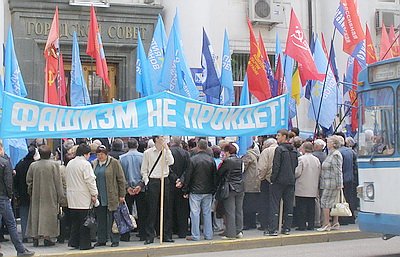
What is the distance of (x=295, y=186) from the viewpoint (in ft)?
45.7

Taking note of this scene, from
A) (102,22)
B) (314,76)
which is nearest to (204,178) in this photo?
(314,76)

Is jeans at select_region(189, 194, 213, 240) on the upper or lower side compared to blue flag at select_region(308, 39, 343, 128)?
lower

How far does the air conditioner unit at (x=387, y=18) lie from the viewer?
22719 millimetres

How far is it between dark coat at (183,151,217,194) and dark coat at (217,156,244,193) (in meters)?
0.20

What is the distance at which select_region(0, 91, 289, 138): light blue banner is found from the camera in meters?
11.6

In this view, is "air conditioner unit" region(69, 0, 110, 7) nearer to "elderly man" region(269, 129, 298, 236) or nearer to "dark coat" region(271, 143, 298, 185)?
"elderly man" region(269, 129, 298, 236)

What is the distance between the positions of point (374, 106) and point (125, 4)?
10726 mm

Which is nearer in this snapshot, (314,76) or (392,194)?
(392,194)

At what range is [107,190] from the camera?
12.0 metres

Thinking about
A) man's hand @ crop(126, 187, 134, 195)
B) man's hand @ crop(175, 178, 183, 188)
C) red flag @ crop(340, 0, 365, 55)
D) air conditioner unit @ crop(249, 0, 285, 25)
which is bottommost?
man's hand @ crop(126, 187, 134, 195)

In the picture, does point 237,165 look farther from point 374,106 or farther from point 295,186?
point 374,106

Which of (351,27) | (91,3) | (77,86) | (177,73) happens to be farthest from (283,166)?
(91,3)

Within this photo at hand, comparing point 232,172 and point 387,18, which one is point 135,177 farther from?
point 387,18

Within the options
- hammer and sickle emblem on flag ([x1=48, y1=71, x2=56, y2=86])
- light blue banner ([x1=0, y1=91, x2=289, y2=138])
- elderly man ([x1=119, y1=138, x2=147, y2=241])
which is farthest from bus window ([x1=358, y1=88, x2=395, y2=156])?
hammer and sickle emblem on flag ([x1=48, y1=71, x2=56, y2=86])
